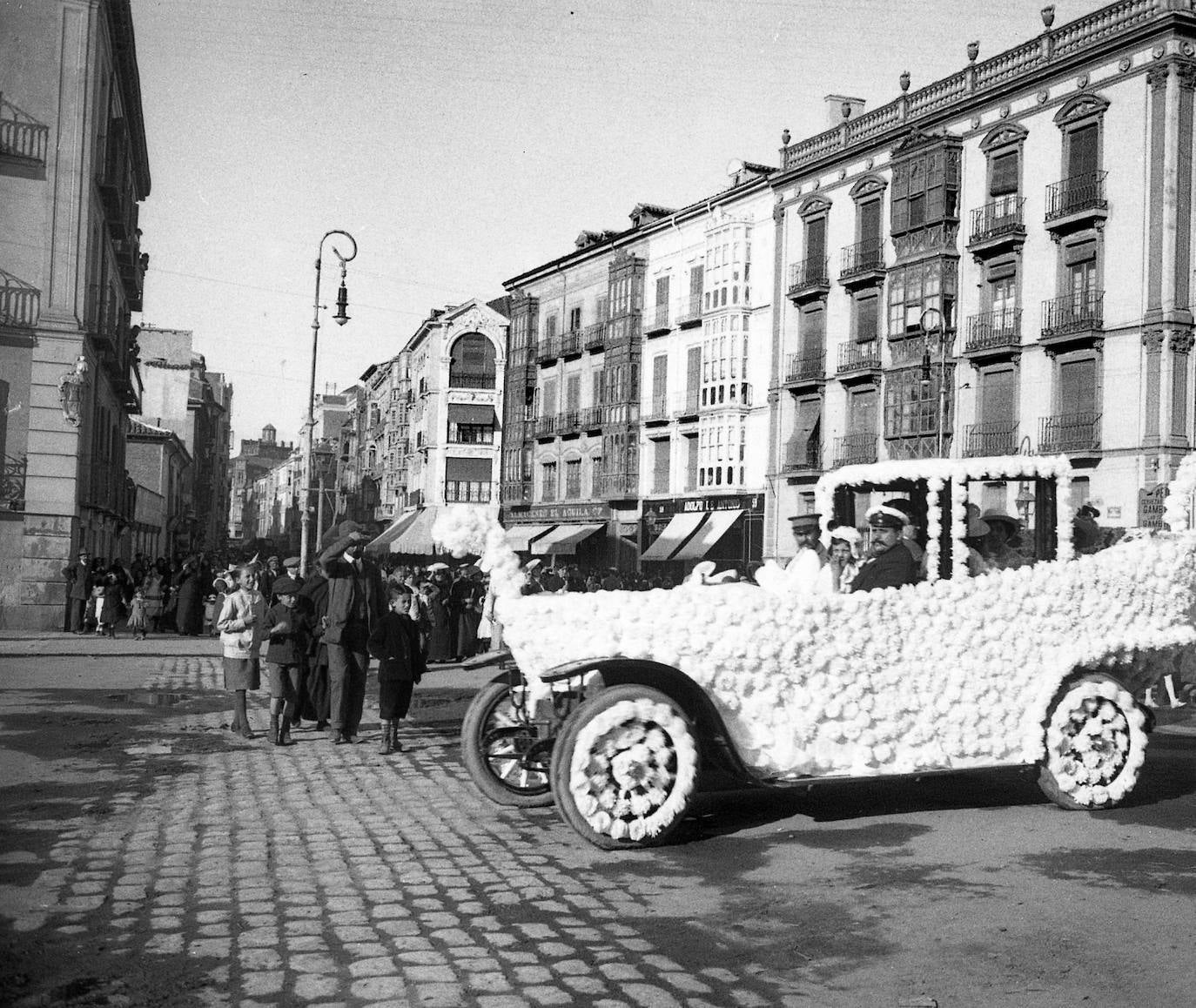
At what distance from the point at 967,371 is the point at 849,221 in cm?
713

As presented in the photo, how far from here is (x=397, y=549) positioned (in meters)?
46.4

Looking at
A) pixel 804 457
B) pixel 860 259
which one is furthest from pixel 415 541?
pixel 860 259

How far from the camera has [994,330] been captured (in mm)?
31703

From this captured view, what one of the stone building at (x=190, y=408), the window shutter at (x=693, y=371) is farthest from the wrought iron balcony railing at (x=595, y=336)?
the stone building at (x=190, y=408)

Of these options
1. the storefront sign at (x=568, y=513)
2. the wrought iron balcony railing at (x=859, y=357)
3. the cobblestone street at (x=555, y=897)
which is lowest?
the cobblestone street at (x=555, y=897)

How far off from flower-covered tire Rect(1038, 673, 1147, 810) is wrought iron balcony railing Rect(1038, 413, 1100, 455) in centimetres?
2153

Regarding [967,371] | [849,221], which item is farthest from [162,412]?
[967,371]

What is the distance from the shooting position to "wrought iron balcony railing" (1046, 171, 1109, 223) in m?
28.9

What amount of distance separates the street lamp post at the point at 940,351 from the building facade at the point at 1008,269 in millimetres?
101

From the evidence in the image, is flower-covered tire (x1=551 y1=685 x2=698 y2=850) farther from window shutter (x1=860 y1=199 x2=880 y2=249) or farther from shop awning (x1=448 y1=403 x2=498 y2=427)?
shop awning (x1=448 y1=403 x2=498 y2=427)

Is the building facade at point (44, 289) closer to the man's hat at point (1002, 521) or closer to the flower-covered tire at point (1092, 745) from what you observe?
the man's hat at point (1002, 521)

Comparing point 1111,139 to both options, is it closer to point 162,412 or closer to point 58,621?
point 58,621

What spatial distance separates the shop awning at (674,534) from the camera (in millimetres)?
41550

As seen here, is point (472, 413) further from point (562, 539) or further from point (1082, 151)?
point (1082, 151)
